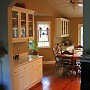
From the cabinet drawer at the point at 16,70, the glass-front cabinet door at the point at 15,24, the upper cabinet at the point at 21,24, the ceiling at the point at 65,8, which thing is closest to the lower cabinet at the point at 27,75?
the cabinet drawer at the point at 16,70

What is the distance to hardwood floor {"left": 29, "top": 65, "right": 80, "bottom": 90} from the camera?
6.11 m

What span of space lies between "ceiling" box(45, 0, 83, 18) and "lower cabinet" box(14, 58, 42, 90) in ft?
11.6

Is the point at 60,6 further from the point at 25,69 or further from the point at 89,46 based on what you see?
the point at 89,46

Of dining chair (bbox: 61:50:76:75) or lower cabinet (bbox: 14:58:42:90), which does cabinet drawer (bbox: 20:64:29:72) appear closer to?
lower cabinet (bbox: 14:58:42:90)

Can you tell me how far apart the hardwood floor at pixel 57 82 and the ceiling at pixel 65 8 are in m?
3.17

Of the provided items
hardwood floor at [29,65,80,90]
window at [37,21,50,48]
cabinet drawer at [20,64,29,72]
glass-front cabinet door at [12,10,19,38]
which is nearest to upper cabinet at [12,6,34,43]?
glass-front cabinet door at [12,10,19,38]

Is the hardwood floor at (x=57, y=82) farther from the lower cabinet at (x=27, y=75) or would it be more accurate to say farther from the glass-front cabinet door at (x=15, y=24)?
the glass-front cabinet door at (x=15, y=24)

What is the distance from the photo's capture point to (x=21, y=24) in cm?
591

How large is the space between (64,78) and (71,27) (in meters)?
4.84

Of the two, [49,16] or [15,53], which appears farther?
[49,16]

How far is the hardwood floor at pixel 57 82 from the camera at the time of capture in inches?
241

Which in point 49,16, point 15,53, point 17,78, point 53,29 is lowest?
point 17,78

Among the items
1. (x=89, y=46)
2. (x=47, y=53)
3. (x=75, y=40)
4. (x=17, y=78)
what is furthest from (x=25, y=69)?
(x=75, y=40)

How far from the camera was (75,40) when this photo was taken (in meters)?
11.5
